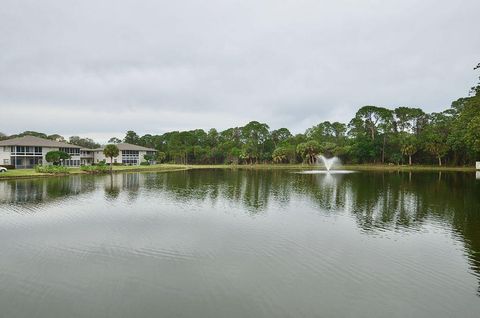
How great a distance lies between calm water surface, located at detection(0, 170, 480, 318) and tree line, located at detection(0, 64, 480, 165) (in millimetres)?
46033

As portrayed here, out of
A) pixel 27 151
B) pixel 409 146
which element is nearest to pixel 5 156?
pixel 27 151

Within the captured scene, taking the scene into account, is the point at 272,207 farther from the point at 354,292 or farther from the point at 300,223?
the point at 354,292

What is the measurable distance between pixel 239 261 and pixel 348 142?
79.8 meters

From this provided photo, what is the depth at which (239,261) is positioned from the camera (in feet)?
36.8

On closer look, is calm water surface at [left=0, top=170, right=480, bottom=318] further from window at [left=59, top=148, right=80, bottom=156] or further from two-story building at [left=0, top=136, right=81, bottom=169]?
window at [left=59, top=148, right=80, bottom=156]

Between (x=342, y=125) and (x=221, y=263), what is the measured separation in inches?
3685

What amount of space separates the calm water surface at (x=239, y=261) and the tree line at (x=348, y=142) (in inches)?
1812

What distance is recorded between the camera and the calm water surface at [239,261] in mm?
8117

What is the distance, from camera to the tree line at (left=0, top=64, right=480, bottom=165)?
70750 mm

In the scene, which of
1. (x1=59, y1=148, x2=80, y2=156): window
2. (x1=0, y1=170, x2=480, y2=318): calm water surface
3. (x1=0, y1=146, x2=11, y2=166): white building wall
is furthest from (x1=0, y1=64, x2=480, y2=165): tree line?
(x1=0, y1=170, x2=480, y2=318): calm water surface

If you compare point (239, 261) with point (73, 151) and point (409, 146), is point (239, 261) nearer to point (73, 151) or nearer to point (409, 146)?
point (409, 146)

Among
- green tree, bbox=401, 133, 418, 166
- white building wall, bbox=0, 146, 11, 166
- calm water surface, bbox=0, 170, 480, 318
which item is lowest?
calm water surface, bbox=0, 170, 480, 318

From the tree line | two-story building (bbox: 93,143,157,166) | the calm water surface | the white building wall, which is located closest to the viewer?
the calm water surface

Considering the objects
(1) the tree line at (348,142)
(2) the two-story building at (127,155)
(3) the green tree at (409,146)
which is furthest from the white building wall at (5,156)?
(3) the green tree at (409,146)
